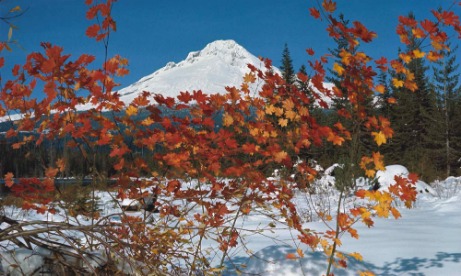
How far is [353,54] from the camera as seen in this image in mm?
2637

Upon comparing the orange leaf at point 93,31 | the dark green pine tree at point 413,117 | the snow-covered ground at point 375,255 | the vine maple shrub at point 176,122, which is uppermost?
the dark green pine tree at point 413,117

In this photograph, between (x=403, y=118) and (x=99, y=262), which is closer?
(x=99, y=262)

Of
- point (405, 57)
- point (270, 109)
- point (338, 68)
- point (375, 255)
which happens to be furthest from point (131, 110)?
point (375, 255)

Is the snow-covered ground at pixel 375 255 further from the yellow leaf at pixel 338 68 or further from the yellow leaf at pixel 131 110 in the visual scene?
the yellow leaf at pixel 338 68

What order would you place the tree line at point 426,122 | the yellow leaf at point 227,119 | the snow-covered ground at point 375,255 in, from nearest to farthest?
the snow-covered ground at point 375,255 → the yellow leaf at point 227,119 → the tree line at point 426,122

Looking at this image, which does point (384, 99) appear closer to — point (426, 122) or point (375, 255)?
point (375, 255)

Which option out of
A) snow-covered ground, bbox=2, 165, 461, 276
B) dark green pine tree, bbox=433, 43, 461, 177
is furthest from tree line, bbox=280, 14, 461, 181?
snow-covered ground, bbox=2, 165, 461, 276

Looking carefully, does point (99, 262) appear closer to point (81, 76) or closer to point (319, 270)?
point (81, 76)

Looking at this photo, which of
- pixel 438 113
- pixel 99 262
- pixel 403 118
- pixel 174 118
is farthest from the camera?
pixel 403 118

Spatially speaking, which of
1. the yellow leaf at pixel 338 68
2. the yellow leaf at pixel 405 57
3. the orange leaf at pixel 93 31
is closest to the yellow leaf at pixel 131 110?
the orange leaf at pixel 93 31

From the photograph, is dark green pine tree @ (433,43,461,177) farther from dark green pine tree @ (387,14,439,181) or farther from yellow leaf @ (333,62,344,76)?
yellow leaf @ (333,62,344,76)

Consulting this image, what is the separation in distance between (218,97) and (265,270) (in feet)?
4.79

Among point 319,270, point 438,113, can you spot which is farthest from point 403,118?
point 319,270

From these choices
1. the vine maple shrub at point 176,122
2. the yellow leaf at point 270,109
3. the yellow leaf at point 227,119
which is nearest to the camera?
the vine maple shrub at point 176,122
